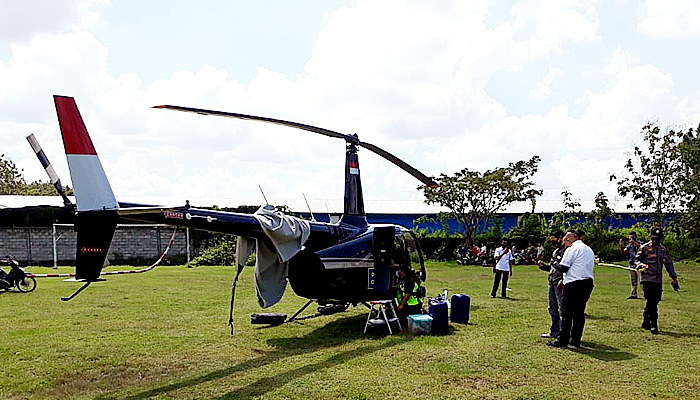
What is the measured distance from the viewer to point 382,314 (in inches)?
427

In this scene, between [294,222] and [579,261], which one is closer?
[579,261]

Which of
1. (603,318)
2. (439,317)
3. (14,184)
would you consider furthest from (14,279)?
(14,184)

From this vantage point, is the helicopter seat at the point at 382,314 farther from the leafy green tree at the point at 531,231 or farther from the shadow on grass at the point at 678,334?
the leafy green tree at the point at 531,231

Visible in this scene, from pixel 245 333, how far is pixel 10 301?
7.47 m

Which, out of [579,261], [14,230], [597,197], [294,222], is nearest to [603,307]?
[579,261]

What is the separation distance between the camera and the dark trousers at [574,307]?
29.1ft

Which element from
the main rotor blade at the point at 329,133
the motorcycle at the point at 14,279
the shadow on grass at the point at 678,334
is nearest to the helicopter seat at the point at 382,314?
the main rotor blade at the point at 329,133

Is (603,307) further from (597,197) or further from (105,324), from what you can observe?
(597,197)

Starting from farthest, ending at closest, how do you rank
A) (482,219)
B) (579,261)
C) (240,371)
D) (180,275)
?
1. (482,219)
2. (180,275)
3. (579,261)
4. (240,371)

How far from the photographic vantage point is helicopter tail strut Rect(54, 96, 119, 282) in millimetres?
6941

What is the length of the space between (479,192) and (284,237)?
2400cm

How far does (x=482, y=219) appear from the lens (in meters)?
33.0

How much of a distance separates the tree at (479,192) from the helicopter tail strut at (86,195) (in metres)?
25.5

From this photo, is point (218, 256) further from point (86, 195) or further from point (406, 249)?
point (86, 195)
